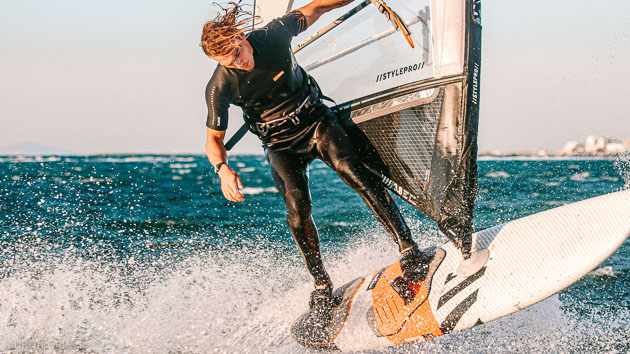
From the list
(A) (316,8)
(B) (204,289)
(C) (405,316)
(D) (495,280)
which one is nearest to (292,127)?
(A) (316,8)

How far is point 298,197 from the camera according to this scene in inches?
152

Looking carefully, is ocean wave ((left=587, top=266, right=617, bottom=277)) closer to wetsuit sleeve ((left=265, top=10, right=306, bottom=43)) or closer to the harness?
the harness

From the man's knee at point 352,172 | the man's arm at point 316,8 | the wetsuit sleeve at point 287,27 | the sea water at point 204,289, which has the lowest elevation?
the sea water at point 204,289

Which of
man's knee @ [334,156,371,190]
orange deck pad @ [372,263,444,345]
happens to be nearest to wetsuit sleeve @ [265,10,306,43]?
man's knee @ [334,156,371,190]

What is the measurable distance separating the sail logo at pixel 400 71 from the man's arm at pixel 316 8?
2.29ft

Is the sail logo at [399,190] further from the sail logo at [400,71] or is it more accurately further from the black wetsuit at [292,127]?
the sail logo at [400,71]

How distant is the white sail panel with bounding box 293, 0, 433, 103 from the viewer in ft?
12.8

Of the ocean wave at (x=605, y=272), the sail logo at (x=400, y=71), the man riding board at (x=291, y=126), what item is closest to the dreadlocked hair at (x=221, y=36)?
the man riding board at (x=291, y=126)

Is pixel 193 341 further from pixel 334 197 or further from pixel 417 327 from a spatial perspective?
pixel 334 197

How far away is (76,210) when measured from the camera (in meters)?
11.8

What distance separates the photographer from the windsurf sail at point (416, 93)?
354 centimetres

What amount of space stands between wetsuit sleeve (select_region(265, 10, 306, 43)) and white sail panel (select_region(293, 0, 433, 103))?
0.60 m

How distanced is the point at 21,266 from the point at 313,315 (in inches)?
168

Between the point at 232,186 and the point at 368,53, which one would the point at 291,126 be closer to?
the point at 232,186
